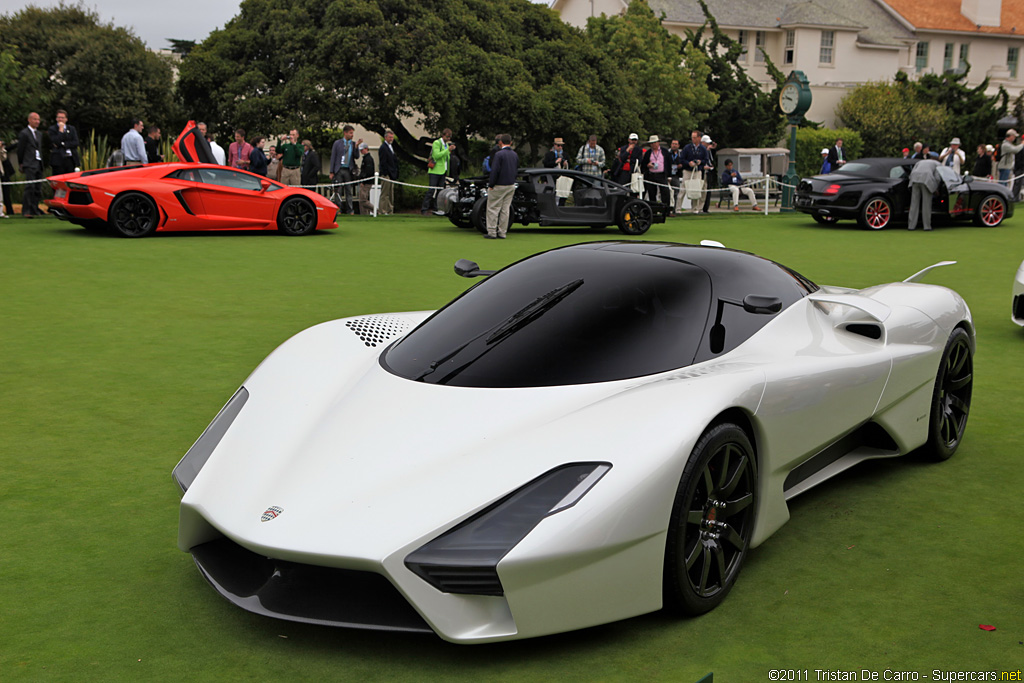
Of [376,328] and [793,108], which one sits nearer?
[376,328]

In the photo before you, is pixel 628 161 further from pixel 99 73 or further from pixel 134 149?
pixel 99 73

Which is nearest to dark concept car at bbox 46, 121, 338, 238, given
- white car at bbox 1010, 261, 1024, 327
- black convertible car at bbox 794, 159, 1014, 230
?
black convertible car at bbox 794, 159, 1014, 230

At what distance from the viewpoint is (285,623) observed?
132 inches

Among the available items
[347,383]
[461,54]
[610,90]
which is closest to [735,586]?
[347,383]

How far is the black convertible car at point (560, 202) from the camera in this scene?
18.1 m

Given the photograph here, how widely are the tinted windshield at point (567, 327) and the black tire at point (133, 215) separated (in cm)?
1226

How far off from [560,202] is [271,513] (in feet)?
51.1

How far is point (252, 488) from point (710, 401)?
1584mm

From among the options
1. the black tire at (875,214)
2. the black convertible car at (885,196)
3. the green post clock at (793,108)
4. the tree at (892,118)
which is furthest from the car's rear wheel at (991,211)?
the tree at (892,118)

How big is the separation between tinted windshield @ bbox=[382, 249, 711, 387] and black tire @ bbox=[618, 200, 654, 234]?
14140mm

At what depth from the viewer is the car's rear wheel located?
20391 mm

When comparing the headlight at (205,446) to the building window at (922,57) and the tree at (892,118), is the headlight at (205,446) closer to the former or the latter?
the tree at (892,118)

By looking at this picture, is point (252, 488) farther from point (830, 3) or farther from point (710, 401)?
point (830, 3)

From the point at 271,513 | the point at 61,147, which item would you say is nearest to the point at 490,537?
the point at 271,513
